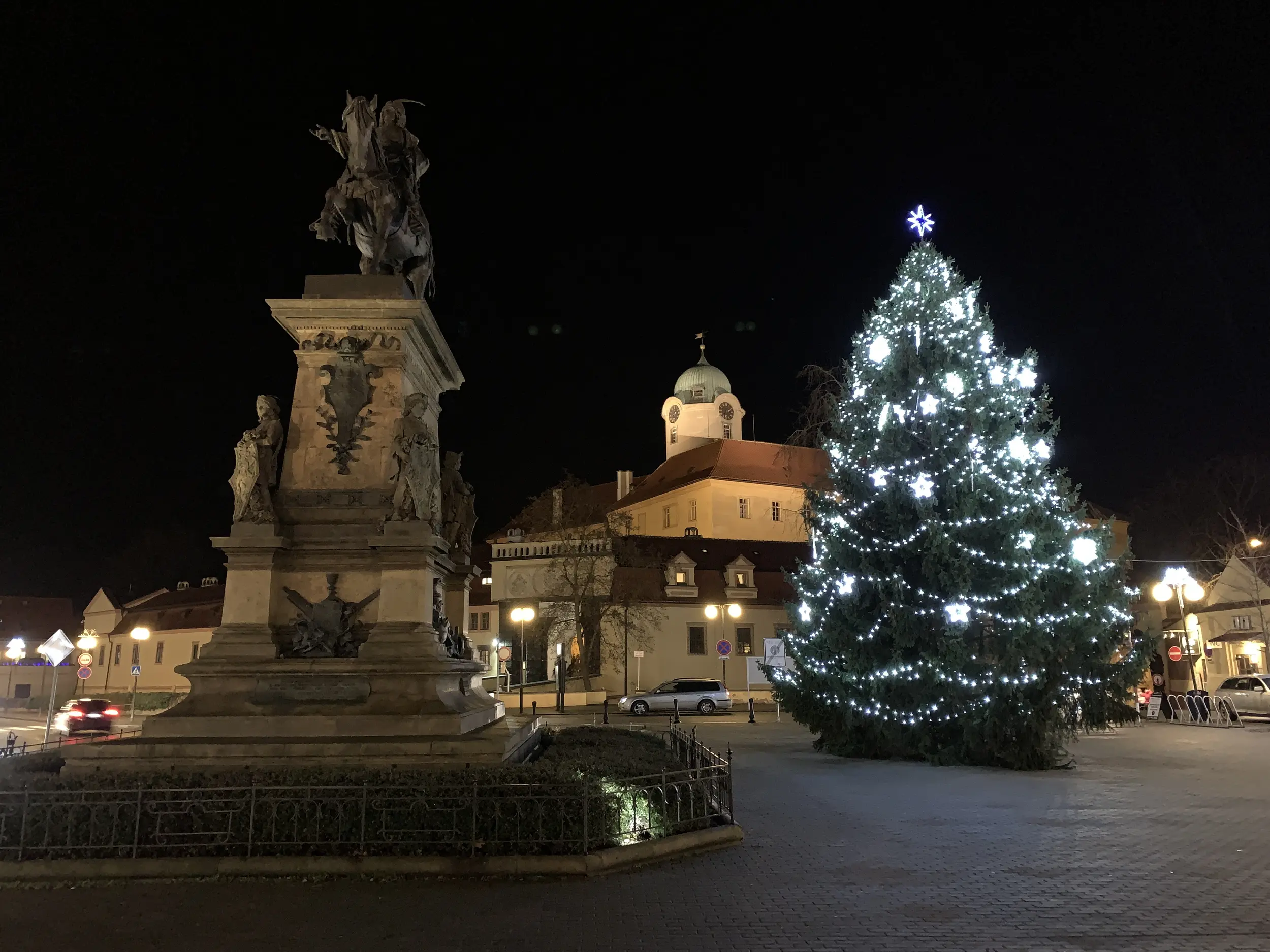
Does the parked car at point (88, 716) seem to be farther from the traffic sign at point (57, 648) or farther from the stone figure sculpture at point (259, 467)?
the stone figure sculpture at point (259, 467)

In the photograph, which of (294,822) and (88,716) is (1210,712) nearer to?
(294,822)

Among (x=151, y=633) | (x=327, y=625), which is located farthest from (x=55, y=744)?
(x=151, y=633)

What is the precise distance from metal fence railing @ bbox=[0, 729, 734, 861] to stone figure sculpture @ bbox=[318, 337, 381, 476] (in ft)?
15.5

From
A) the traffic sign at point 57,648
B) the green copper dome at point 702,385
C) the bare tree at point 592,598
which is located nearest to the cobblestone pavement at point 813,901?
the traffic sign at point 57,648

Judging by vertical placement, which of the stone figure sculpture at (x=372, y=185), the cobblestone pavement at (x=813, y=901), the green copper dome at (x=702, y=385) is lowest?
the cobblestone pavement at (x=813, y=901)

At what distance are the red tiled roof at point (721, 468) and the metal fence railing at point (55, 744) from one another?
5252 cm

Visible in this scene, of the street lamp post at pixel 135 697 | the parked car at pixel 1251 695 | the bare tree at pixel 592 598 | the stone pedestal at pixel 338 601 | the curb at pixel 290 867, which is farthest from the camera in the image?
the bare tree at pixel 592 598

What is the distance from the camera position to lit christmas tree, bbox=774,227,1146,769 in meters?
17.0

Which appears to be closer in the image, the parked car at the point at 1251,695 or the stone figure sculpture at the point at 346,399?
the stone figure sculpture at the point at 346,399

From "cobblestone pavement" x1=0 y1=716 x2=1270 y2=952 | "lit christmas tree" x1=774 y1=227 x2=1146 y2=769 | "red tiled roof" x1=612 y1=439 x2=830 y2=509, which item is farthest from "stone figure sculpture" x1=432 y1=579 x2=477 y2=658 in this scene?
"red tiled roof" x1=612 y1=439 x2=830 y2=509

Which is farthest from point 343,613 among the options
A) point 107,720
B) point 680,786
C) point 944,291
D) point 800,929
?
point 107,720

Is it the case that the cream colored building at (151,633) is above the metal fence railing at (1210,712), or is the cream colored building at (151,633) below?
above

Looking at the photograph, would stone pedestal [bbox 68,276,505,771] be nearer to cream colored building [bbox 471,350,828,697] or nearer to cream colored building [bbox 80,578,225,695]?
cream colored building [bbox 471,350,828,697]

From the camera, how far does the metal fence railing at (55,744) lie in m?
11.2
